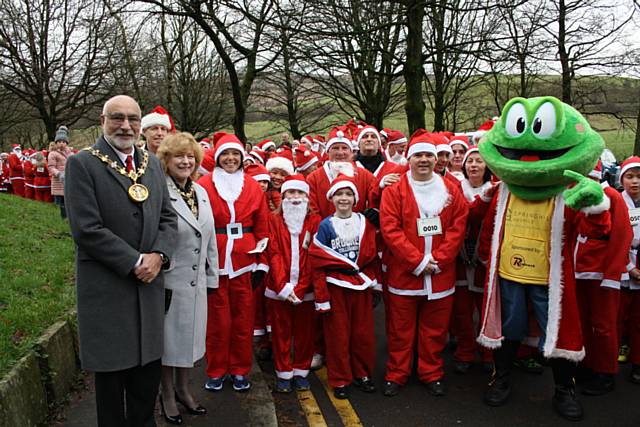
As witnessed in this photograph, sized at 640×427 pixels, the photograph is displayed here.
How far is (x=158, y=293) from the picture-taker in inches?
118

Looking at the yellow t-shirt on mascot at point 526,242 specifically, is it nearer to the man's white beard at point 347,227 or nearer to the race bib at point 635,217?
the man's white beard at point 347,227

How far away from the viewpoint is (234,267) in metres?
4.16

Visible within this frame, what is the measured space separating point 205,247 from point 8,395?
1.43 m

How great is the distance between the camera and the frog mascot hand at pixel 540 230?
3.66m

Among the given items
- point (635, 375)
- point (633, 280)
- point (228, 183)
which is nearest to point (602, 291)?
point (633, 280)

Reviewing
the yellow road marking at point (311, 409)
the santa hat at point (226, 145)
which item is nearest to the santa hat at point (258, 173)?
the santa hat at point (226, 145)

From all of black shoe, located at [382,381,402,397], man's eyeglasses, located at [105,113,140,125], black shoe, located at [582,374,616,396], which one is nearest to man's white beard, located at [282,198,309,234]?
black shoe, located at [382,381,402,397]

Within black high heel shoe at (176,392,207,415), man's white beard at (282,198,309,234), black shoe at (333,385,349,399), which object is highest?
man's white beard at (282,198,309,234)

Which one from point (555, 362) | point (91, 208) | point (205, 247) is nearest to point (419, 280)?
point (555, 362)

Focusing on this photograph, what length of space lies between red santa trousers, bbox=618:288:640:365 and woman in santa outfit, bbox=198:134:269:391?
10.3 feet

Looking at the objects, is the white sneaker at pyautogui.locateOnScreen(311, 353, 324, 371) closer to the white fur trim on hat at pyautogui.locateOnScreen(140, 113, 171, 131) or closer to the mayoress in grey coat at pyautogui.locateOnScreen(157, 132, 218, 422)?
the mayoress in grey coat at pyautogui.locateOnScreen(157, 132, 218, 422)

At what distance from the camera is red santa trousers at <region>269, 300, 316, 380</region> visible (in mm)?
4348

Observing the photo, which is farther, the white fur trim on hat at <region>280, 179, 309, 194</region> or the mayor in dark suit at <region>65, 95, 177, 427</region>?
the white fur trim on hat at <region>280, 179, 309, 194</region>

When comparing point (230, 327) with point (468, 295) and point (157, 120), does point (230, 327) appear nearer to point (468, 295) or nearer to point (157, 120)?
point (157, 120)
